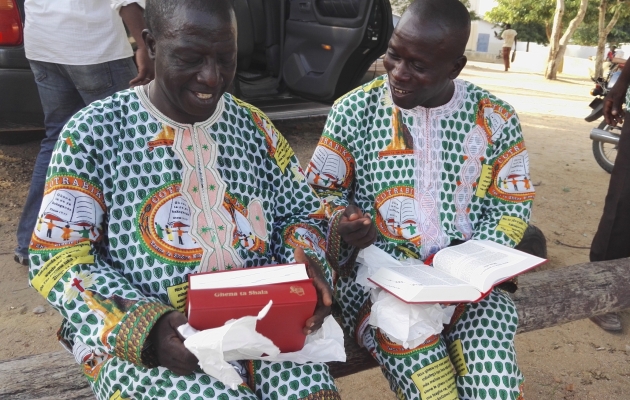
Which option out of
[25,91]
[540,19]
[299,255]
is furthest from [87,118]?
[540,19]

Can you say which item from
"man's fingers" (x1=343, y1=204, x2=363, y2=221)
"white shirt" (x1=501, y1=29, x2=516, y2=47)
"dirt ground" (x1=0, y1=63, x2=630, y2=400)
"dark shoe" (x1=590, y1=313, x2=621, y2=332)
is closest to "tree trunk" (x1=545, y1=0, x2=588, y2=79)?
"white shirt" (x1=501, y1=29, x2=516, y2=47)

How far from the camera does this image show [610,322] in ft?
10.4

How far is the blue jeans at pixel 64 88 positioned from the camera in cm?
283

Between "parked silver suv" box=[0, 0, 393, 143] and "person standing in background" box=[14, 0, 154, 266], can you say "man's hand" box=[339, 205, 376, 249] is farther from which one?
"parked silver suv" box=[0, 0, 393, 143]

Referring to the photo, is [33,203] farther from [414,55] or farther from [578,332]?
[578,332]

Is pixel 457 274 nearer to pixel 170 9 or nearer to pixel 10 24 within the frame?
pixel 170 9

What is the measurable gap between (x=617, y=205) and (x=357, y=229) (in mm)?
2031

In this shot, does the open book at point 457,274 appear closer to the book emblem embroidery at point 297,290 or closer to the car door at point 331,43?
the book emblem embroidery at point 297,290

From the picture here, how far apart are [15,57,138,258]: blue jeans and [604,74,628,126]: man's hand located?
2.58 m

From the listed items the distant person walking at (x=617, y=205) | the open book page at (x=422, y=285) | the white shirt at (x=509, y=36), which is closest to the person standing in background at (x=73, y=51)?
the open book page at (x=422, y=285)

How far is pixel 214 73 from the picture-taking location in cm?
146

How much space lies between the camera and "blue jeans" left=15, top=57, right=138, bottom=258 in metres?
2.83

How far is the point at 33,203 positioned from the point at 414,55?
223 centimetres

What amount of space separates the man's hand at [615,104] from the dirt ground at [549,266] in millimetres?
1119
